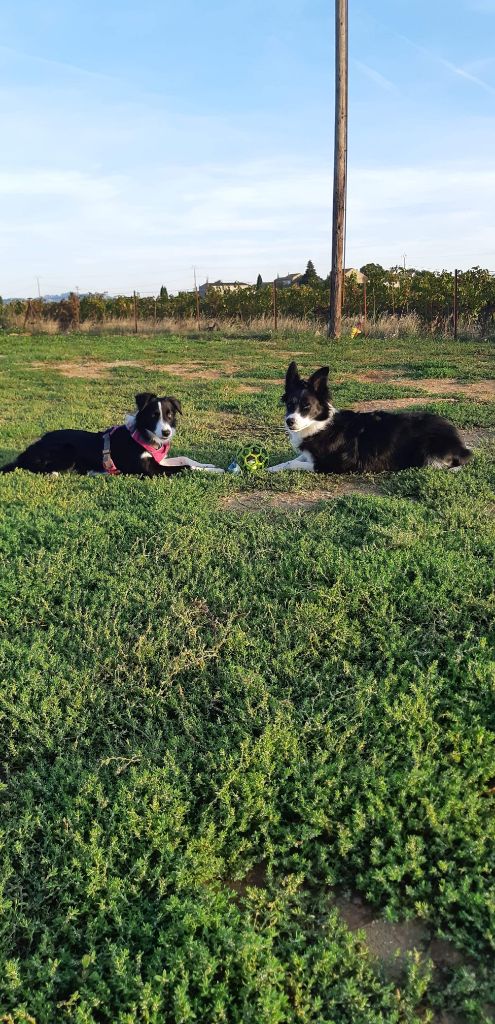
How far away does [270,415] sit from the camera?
27.6 feet

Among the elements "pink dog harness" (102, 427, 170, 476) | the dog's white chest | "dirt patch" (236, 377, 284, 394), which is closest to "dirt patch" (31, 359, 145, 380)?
"dirt patch" (236, 377, 284, 394)

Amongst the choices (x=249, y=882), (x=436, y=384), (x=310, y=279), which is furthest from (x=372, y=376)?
(x=310, y=279)

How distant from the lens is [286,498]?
5.27 meters

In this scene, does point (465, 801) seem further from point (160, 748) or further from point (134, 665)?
point (134, 665)

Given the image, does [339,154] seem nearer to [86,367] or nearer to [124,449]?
[86,367]

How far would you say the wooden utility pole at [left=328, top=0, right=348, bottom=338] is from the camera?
1483 cm

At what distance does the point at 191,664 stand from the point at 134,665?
0.27 metres

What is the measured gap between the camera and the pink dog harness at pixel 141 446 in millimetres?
5883

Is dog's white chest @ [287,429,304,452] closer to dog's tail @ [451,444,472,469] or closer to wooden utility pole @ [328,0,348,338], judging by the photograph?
dog's tail @ [451,444,472,469]

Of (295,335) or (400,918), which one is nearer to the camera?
(400,918)

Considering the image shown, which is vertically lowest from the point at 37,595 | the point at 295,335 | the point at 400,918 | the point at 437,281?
the point at 400,918

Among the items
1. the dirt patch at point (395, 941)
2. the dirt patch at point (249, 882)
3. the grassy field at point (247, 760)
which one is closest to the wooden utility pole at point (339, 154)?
the grassy field at point (247, 760)

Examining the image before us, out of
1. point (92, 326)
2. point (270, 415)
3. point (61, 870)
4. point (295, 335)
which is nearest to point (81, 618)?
point (61, 870)

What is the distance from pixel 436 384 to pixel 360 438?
5.26 metres
